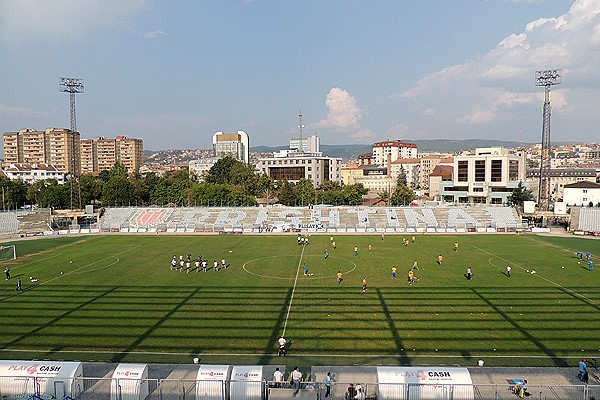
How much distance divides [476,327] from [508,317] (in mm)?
3131

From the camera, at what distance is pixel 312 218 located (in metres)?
68.9

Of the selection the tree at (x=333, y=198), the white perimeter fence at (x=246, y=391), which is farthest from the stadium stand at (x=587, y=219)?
the white perimeter fence at (x=246, y=391)

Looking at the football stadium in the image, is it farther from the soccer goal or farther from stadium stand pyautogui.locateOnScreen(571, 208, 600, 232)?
stadium stand pyautogui.locateOnScreen(571, 208, 600, 232)

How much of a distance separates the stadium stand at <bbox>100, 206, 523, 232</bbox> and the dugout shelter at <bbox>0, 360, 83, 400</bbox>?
4917cm

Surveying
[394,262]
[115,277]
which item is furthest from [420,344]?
[115,277]

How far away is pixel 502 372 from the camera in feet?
57.5

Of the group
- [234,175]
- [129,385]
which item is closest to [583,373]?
[129,385]

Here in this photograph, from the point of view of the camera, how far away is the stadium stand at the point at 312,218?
213ft

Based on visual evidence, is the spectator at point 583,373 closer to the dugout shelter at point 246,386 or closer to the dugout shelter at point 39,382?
the dugout shelter at point 246,386

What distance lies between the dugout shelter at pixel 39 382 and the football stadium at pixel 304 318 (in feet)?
0.18

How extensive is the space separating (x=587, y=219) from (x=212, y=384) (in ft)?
230

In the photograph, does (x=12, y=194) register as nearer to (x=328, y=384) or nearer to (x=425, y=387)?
(x=328, y=384)

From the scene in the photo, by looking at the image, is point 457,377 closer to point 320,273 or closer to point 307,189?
point 320,273

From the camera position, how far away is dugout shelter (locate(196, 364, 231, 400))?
15.2 metres
